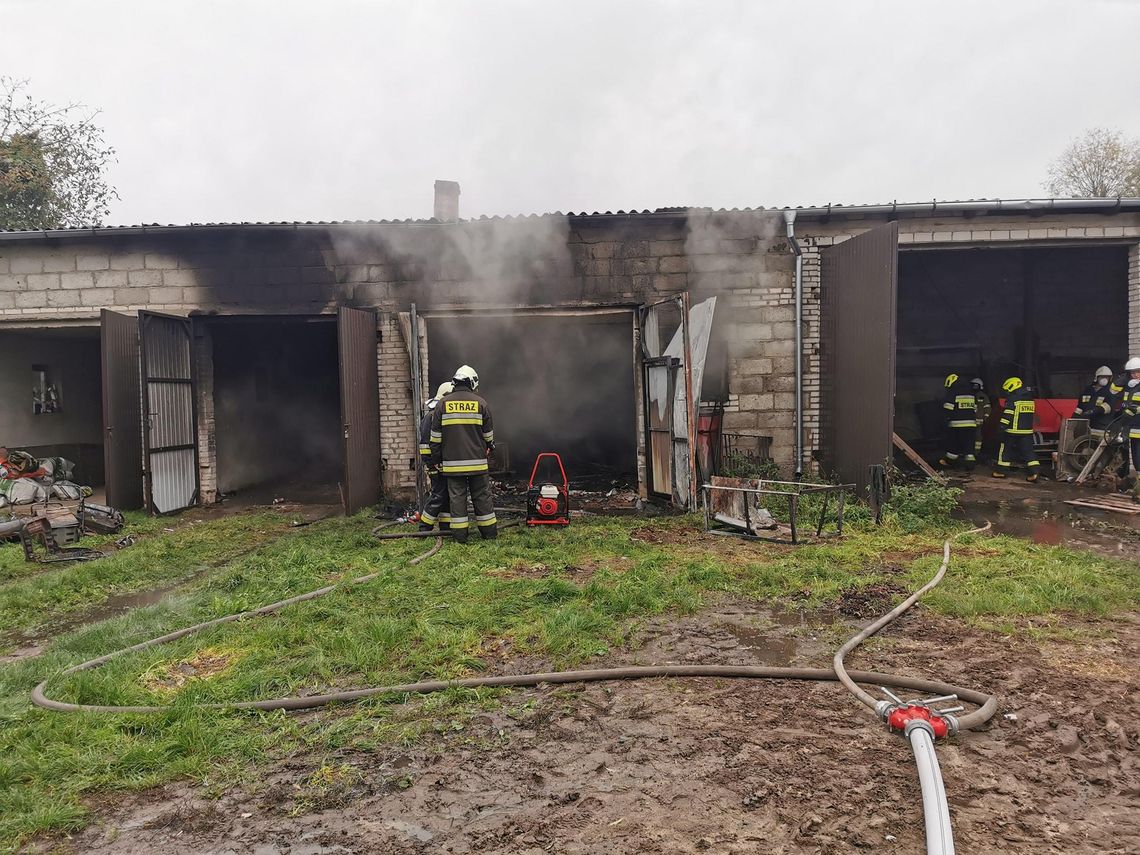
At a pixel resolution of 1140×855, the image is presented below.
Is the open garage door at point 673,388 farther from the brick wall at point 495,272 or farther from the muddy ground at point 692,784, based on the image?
the muddy ground at point 692,784

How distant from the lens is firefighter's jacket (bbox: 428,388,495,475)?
22.7 feet

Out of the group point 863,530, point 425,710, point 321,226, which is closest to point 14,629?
point 425,710

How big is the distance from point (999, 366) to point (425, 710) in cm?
1444

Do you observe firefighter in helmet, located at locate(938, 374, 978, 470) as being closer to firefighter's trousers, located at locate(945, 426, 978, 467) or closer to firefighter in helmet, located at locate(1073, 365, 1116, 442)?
firefighter's trousers, located at locate(945, 426, 978, 467)

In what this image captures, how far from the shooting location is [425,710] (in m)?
3.27

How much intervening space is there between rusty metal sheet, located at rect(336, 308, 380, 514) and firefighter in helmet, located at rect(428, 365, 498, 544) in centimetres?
237

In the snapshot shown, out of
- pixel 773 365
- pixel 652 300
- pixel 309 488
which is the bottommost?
pixel 309 488

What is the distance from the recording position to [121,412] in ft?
30.5

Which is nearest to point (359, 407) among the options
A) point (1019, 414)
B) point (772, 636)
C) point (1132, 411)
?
point (772, 636)

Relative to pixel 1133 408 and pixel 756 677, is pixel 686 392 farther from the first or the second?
pixel 1133 408

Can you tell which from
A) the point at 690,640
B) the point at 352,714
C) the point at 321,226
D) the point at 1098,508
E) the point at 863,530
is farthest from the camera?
the point at 321,226

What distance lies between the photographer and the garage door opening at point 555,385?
559 inches

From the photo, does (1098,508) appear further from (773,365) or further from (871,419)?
(773,365)

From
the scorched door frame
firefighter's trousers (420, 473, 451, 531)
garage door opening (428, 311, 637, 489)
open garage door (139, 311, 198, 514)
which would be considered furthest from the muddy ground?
garage door opening (428, 311, 637, 489)
